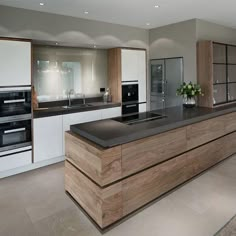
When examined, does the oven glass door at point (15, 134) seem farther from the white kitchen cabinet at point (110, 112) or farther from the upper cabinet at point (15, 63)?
the white kitchen cabinet at point (110, 112)

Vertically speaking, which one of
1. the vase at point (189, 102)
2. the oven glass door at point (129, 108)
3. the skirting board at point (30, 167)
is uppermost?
the vase at point (189, 102)

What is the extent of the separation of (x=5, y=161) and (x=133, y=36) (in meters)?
3.74

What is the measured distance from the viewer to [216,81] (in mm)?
4730

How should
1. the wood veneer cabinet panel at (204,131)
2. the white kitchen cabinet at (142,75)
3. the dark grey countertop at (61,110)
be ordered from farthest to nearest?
the white kitchen cabinet at (142,75)
the dark grey countertop at (61,110)
the wood veneer cabinet panel at (204,131)

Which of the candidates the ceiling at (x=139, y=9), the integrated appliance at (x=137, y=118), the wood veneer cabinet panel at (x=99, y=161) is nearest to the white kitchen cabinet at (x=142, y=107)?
the ceiling at (x=139, y=9)

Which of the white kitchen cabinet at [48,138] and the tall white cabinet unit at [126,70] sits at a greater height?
the tall white cabinet unit at [126,70]

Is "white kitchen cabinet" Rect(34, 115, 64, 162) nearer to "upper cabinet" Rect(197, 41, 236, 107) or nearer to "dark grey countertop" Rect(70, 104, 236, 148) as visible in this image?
"dark grey countertop" Rect(70, 104, 236, 148)

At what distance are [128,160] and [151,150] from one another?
1.20 feet

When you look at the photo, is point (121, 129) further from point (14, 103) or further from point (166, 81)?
point (166, 81)

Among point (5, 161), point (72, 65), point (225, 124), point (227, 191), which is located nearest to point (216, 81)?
point (225, 124)

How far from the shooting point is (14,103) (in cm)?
359

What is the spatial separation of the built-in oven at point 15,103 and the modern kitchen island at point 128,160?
126cm

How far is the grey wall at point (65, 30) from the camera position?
3646 mm

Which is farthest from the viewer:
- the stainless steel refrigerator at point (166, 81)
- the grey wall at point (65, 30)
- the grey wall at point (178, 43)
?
the stainless steel refrigerator at point (166, 81)
